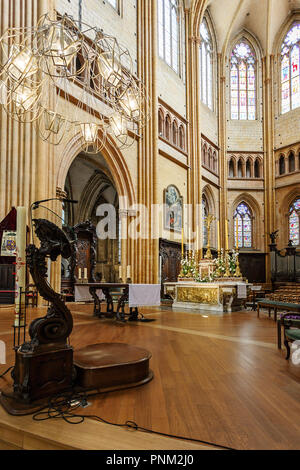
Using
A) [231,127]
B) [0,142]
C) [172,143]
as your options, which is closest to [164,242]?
[172,143]

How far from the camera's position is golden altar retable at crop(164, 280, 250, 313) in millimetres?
9484

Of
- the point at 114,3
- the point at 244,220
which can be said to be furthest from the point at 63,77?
the point at 244,220

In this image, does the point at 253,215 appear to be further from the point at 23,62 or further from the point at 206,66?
the point at 23,62

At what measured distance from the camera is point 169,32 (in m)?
17.0

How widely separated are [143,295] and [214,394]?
4.40 metres

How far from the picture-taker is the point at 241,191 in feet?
72.1

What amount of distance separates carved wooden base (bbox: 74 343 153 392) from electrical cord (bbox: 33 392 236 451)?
19 centimetres

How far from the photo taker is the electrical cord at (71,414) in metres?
2.04

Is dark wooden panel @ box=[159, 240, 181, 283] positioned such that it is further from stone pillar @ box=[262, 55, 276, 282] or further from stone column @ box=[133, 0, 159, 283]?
stone pillar @ box=[262, 55, 276, 282]

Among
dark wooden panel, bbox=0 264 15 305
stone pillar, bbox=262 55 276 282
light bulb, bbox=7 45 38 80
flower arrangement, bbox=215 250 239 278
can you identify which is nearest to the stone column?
flower arrangement, bbox=215 250 239 278

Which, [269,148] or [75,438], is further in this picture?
[269,148]

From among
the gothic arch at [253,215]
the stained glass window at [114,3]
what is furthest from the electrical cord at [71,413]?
the gothic arch at [253,215]

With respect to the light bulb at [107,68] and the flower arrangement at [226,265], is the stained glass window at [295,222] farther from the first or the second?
the light bulb at [107,68]

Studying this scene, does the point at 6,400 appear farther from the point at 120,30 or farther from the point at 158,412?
the point at 120,30
